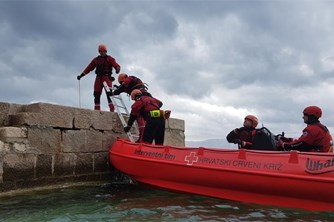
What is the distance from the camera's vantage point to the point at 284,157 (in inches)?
200

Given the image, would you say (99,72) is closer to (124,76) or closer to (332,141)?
(124,76)

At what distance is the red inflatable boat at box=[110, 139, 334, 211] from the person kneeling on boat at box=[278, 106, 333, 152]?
0.57m

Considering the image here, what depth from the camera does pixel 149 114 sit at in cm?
727

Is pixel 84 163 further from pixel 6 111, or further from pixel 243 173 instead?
pixel 243 173

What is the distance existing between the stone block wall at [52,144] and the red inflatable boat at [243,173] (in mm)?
958

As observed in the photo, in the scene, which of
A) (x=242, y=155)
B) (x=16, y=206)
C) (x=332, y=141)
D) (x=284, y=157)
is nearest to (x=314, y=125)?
(x=332, y=141)

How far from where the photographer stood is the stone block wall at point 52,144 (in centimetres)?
612

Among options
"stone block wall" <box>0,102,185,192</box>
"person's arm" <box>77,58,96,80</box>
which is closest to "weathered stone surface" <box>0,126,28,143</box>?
"stone block wall" <box>0,102,185,192</box>

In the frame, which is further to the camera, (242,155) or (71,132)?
(71,132)

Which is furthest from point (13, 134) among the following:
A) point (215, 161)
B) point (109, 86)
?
point (215, 161)

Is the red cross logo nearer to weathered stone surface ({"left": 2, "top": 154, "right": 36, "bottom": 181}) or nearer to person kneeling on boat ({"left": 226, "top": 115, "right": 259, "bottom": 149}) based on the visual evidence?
person kneeling on boat ({"left": 226, "top": 115, "right": 259, "bottom": 149})

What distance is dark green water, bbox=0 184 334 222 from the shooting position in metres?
4.59

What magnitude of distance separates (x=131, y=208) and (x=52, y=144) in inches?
92.6

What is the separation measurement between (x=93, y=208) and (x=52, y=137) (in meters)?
2.05
